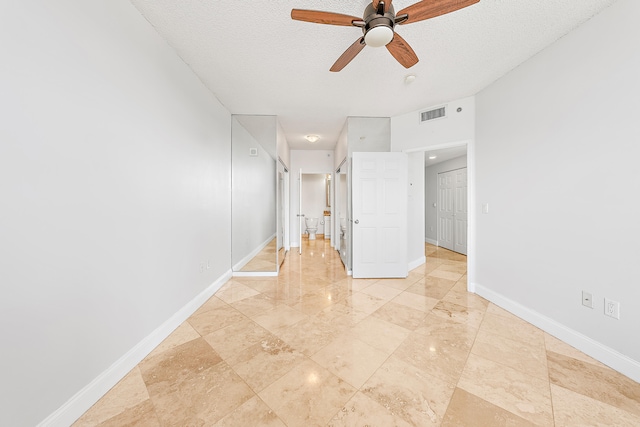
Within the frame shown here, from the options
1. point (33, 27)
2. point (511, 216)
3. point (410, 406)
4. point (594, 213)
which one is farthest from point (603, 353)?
point (33, 27)

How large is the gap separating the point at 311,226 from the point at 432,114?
→ 4.87 m

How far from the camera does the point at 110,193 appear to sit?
1.46 m

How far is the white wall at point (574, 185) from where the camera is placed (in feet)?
5.19

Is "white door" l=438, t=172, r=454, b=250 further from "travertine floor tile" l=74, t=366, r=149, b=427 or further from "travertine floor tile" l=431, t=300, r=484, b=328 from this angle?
"travertine floor tile" l=74, t=366, r=149, b=427

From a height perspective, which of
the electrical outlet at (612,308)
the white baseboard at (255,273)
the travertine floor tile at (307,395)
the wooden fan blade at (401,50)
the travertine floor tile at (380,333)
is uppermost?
the wooden fan blade at (401,50)

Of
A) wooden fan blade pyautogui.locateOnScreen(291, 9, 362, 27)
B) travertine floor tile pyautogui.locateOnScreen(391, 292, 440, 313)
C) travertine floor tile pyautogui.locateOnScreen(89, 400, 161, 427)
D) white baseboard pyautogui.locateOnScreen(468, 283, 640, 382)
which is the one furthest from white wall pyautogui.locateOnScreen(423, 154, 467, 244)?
travertine floor tile pyautogui.locateOnScreen(89, 400, 161, 427)

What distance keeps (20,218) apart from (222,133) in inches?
99.3

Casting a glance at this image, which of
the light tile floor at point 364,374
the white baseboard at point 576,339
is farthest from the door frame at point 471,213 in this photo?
the light tile floor at point 364,374

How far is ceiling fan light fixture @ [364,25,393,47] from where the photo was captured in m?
1.48

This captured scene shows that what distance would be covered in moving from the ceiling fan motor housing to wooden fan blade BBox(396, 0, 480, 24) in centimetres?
9

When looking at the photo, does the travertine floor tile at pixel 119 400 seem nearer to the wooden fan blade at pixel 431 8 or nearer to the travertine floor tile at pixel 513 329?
the travertine floor tile at pixel 513 329

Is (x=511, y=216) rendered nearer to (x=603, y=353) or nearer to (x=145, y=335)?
(x=603, y=353)

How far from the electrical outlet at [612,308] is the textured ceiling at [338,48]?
2.26m

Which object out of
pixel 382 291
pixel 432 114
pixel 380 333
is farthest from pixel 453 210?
pixel 380 333
